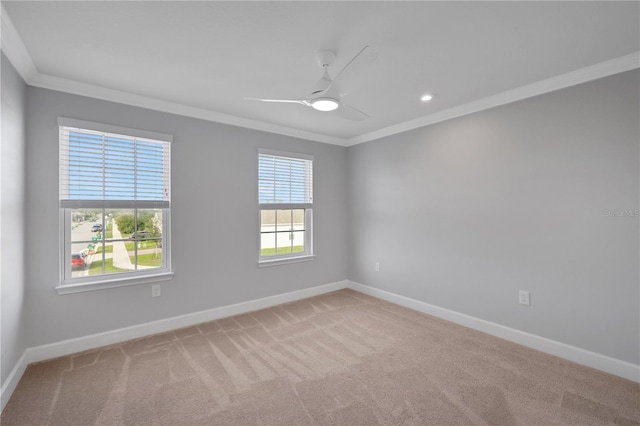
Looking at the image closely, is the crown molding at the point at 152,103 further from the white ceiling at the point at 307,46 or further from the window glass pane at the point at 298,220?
the window glass pane at the point at 298,220

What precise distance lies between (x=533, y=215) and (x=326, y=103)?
2.28 metres

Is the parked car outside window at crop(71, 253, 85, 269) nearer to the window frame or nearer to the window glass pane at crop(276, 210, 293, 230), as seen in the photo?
the window frame

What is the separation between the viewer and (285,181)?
4.16 meters

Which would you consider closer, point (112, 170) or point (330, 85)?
point (330, 85)

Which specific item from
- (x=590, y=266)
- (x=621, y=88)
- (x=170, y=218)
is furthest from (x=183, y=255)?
(x=621, y=88)

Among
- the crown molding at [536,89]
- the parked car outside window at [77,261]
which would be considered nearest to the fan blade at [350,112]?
the crown molding at [536,89]

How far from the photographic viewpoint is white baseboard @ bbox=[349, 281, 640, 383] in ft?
7.42

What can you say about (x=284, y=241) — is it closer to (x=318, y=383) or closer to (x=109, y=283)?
(x=109, y=283)

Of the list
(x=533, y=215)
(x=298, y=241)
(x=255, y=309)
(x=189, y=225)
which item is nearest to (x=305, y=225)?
(x=298, y=241)

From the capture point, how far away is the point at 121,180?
2885 millimetres

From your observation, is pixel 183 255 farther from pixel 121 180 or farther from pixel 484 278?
pixel 484 278

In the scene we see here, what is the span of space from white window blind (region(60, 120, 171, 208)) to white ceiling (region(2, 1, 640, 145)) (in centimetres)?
43

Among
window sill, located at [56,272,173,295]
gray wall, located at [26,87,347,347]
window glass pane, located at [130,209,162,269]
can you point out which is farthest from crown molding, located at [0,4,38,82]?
window sill, located at [56,272,173,295]

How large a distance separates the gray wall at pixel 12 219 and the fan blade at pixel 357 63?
231 cm
